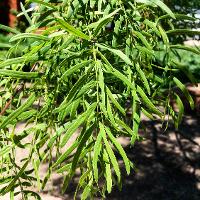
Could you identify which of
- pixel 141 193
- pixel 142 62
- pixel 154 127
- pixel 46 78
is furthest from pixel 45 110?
pixel 154 127

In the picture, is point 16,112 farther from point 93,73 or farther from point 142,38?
point 142,38

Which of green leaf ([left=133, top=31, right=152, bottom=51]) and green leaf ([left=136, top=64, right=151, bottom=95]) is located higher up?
green leaf ([left=133, top=31, right=152, bottom=51])

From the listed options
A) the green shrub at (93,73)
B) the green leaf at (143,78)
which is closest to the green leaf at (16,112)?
the green shrub at (93,73)

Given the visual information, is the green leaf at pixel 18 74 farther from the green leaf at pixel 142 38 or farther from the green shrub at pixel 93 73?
the green leaf at pixel 142 38

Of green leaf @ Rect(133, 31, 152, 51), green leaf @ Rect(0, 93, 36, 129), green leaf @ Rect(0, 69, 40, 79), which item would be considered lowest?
green leaf @ Rect(0, 93, 36, 129)

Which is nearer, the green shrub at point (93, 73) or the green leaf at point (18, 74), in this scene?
the green shrub at point (93, 73)

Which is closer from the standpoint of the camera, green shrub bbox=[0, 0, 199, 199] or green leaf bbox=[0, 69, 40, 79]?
green shrub bbox=[0, 0, 199, 199]

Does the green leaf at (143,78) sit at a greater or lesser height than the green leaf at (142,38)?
lesser

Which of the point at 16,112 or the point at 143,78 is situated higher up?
the point at 143,78

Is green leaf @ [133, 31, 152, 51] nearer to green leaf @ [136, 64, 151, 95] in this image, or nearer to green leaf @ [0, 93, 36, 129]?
green leaf @ [136, 64, 151, 95]

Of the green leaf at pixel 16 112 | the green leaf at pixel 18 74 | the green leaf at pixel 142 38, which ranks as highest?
the green leaf at pixel 142 38

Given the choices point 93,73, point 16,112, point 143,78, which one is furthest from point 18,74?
point 143,78

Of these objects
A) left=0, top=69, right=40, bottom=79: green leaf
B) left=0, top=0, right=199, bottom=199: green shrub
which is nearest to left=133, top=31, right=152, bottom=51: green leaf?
left=0, top=0, right=199, bottom=199: green shrub
